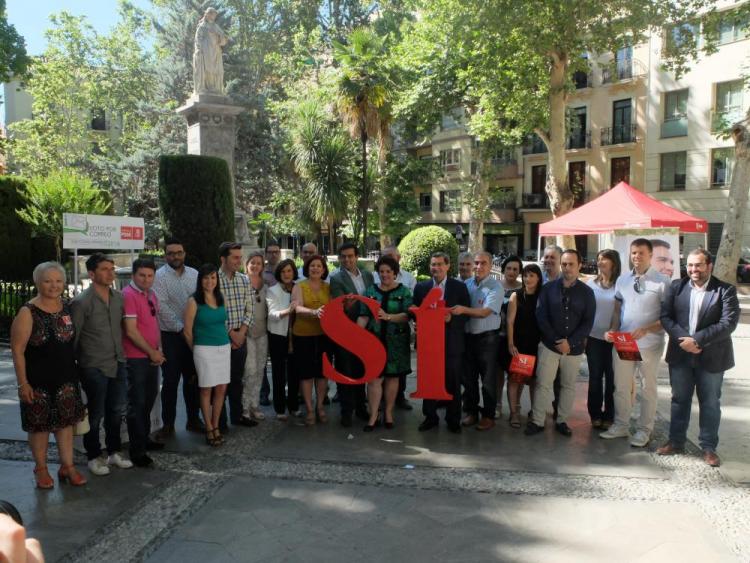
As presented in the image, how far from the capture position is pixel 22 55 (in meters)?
17.8

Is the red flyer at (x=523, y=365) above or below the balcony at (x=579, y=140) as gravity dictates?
below

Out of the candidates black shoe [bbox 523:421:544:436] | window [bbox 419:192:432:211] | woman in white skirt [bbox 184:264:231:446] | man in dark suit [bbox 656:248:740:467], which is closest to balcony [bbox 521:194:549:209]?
window [bbox 419:192:432:211]

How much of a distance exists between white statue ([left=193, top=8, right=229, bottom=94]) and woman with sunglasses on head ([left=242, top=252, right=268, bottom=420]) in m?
7.81

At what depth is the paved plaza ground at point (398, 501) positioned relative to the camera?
3.50 metres

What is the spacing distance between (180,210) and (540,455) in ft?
28.1

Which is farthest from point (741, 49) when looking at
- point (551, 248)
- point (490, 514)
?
point (490, 514)

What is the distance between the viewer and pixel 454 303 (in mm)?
5473

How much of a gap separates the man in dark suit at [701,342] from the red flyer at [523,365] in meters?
1.15

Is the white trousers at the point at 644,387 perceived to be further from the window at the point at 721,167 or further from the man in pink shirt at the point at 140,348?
the window at the point at 721,167

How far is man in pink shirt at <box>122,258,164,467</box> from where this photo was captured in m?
4.66

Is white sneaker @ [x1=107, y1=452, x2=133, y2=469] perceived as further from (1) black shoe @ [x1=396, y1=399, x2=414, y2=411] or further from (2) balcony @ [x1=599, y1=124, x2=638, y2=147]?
(2) balcony @ [x1=599, y1=124, x2=638, y2=147]

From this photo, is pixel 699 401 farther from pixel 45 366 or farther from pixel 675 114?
pixel 675 114

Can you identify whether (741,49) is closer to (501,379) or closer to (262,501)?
(501,379)

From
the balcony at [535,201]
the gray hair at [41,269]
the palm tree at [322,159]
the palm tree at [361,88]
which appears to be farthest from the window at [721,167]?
the gray hair at [41,269]
